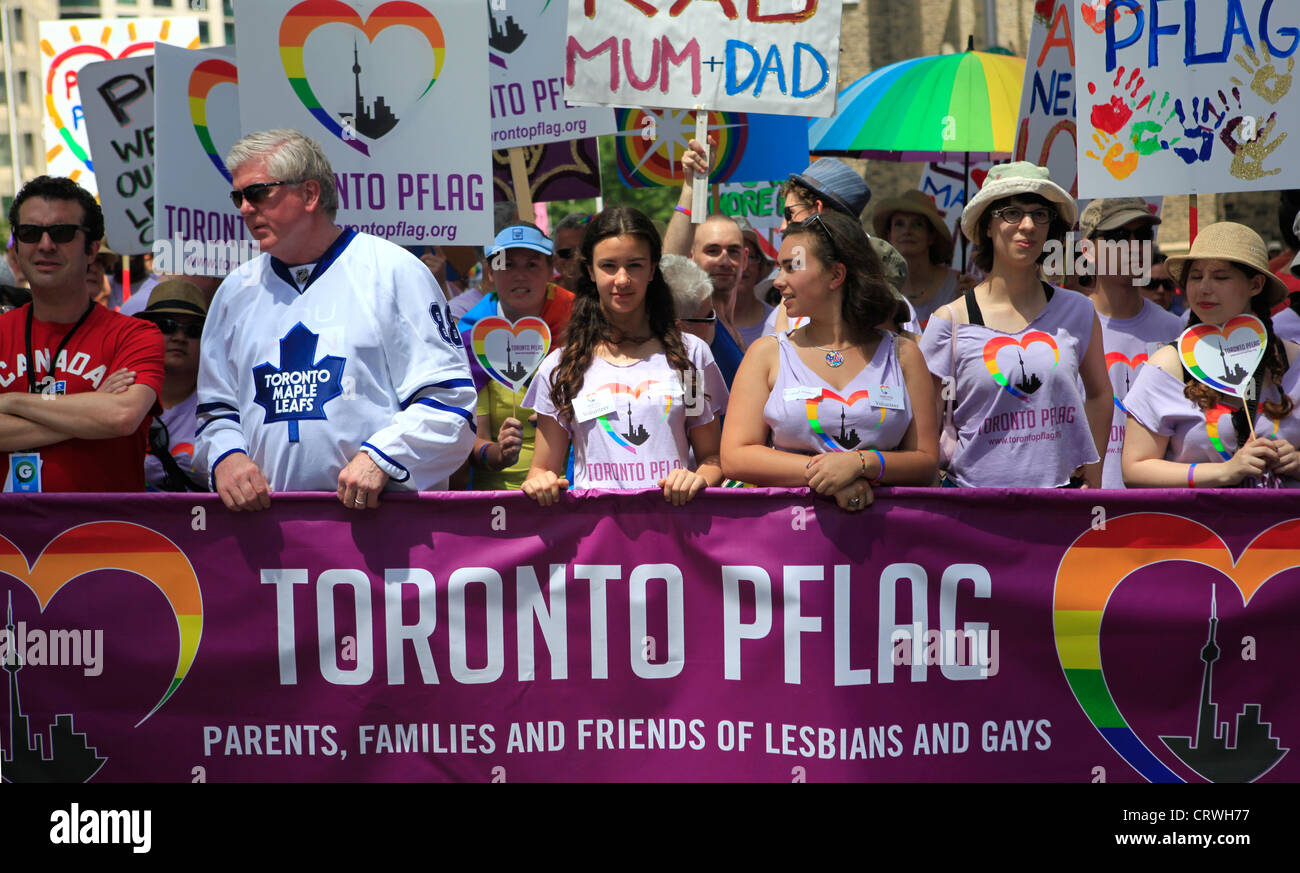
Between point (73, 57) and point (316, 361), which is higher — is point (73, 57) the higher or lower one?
the higher one

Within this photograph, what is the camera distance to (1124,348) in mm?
5668

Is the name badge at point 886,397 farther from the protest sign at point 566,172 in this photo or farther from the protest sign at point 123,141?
the protest sign at point 123,141

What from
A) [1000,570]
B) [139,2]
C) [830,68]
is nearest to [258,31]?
[830,68]

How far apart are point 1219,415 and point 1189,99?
1.73 m

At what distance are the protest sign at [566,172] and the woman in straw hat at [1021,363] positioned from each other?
12.1 feet

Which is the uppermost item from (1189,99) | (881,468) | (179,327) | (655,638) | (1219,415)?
(1189,99)

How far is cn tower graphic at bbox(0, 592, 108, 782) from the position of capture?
13.4 ft

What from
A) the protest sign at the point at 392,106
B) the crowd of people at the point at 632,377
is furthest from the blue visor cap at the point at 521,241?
the crowd of people at the point at 632,377

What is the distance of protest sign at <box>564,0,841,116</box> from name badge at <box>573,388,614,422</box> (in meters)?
1.79

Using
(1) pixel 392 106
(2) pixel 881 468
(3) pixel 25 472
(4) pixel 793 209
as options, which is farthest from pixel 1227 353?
(3) pixel 25 472

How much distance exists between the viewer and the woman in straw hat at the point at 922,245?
6602 mm

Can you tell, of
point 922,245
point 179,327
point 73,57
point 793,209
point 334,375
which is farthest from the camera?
point 73,57

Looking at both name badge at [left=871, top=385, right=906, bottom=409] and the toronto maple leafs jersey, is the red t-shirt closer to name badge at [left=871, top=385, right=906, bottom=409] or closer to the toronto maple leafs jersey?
the toronto maple leafs jersey

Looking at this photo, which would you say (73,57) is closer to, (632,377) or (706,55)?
(706,55)
